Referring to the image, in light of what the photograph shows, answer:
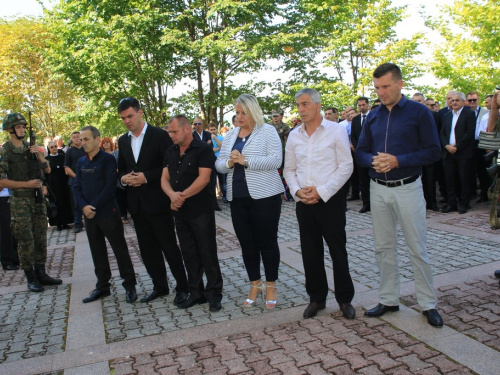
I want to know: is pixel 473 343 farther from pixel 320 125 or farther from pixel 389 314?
pixel 320 125

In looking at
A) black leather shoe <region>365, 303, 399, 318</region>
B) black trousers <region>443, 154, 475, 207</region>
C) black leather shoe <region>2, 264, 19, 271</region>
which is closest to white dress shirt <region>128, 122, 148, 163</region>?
black leather shoe <region>365, 303, 399, 318</region>

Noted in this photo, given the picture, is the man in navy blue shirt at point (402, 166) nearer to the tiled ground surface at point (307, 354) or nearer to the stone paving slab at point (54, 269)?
the tiled ground surface at point (307, 354)

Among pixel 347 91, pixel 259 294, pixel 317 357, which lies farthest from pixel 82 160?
pixel 347 91

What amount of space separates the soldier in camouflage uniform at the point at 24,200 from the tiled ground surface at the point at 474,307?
466cm

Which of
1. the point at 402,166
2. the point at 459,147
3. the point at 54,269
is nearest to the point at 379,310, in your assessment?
the point at 402,166

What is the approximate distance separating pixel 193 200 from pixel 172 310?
1.20 metres

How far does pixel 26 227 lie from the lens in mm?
6266

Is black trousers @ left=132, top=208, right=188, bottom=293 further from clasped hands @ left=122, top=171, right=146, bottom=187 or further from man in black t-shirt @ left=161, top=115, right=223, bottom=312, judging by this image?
clasped hands @ left=122, top=171, right=146, bottom=187

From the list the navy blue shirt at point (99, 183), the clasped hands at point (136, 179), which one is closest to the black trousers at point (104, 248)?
the navy blue shirt at point (99, 183)

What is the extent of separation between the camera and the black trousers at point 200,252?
5.07 meters

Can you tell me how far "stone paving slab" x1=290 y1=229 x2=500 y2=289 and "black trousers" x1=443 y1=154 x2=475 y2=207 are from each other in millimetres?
2111

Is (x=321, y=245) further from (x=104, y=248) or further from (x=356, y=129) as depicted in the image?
(x=356, y=129)

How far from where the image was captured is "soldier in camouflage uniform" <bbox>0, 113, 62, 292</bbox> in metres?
6.25

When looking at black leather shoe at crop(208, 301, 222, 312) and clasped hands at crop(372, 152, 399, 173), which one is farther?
black leather shoe at crop(208, 301, 222, 312)
